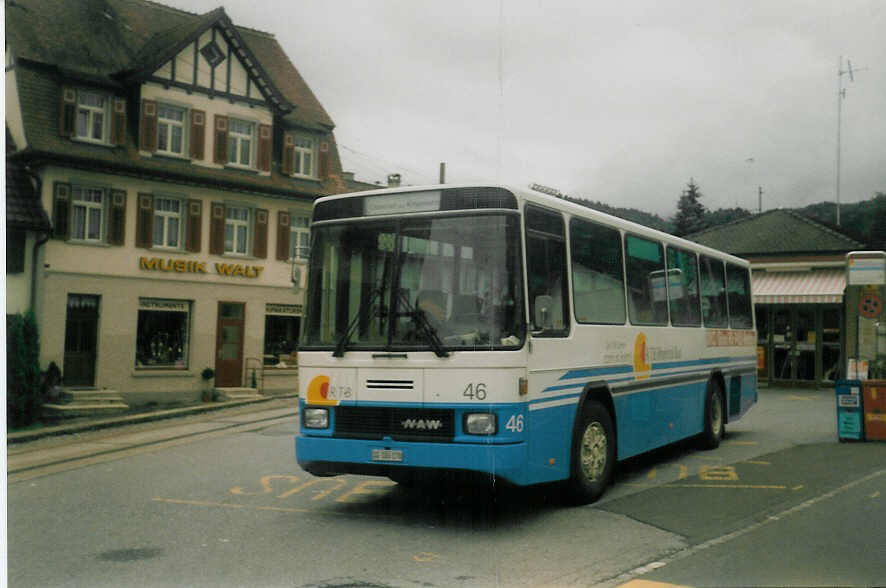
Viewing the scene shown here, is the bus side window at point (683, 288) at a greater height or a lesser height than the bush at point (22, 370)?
greater

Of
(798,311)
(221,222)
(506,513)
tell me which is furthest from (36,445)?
(798,311)

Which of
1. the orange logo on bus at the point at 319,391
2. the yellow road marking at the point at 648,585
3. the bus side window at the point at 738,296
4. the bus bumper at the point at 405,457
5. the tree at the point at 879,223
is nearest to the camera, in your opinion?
the yellow road marking at the point at 648,585

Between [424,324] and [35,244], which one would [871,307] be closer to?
[424,324]

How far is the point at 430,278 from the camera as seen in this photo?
762cm

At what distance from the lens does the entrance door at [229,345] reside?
48.6 ft

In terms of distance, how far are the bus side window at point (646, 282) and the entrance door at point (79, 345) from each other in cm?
750

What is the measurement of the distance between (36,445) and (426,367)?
21.9 feet

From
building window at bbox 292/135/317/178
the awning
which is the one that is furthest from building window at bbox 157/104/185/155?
the awning

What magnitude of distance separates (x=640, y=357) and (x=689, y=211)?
1315 cm

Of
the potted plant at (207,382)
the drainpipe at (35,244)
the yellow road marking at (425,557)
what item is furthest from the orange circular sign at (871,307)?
the drainpipe at (35,244)

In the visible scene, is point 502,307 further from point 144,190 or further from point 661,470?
point 144,190

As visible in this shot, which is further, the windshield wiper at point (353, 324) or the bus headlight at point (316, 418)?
the bus headlight at point (316, 418)

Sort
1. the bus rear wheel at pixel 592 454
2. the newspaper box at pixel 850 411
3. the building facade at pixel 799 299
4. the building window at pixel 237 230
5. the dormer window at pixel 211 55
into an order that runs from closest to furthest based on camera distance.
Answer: the bus rear wheel at pixel 592 454, the newspaper box at pixel 850 411, the dormer window at pixel 211 55, the building window at pixel 237 230, the building facade at pixel 799 299

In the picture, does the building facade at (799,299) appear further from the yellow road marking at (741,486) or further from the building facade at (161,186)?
the yellow road marking at (741,486)
